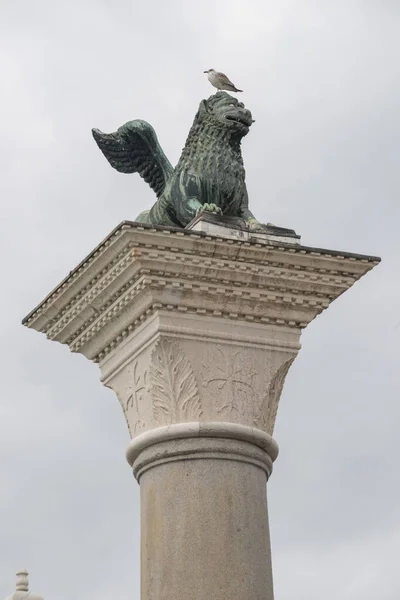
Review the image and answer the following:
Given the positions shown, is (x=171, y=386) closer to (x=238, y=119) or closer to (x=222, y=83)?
(x=238, y=119)

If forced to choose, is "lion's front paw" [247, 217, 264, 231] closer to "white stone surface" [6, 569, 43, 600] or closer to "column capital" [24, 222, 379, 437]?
"column capital" [24, 222, 379, 437]

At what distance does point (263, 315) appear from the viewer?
40.8 ft

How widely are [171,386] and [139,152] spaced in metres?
3.56

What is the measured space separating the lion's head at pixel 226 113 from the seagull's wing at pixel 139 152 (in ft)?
3.57

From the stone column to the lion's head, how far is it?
1.43 meters

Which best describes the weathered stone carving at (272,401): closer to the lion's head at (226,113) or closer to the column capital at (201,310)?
the column capital at (201,310)

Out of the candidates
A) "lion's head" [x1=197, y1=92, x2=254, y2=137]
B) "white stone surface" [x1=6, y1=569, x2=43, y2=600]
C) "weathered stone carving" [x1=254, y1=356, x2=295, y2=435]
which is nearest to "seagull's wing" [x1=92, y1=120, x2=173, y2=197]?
"lion's head" [x1=197, y1=92, x2=254, y2=137]

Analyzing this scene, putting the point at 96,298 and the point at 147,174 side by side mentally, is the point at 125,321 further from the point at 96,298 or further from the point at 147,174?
the point at 147,174

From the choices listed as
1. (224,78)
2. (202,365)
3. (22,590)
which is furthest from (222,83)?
(22,590)

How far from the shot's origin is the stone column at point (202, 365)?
38.1ft

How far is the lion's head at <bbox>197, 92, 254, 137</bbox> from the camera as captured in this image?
1345 cm

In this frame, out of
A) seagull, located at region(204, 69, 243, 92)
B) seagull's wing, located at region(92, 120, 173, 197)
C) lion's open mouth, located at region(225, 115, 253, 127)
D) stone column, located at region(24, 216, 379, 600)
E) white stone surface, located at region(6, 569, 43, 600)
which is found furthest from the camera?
white stone surface, located at region(6, 569, 43, 600)

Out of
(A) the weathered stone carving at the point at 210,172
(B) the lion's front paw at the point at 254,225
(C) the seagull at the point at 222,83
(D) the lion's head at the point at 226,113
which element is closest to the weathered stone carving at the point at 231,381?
(B) the lion's front paw at the point at 254,225

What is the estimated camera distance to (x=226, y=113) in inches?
530
